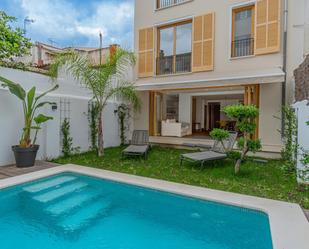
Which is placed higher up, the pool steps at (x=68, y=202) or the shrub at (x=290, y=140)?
the shrub at (x=290, y=140)

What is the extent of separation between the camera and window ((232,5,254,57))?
685 inches

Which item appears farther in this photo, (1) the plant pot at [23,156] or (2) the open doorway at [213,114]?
(2) the open doorway at [213,114]

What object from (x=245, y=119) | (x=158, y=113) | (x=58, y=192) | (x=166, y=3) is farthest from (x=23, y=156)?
(x=166, y=3)

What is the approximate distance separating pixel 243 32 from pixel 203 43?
312cm

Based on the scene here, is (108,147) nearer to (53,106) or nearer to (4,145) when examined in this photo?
(53,106)

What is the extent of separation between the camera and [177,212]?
8.60 metres

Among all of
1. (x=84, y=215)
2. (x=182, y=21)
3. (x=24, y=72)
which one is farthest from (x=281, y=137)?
(x=24, y=72)

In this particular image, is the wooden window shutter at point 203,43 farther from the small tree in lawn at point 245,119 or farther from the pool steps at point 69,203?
the pool steps at point 69,203

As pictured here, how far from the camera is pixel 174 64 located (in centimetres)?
2069

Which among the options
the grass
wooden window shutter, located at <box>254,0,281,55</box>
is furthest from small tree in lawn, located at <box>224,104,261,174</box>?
wooden window shutter, located at <box>254,0,281,55</box>

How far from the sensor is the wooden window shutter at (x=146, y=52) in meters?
21.3

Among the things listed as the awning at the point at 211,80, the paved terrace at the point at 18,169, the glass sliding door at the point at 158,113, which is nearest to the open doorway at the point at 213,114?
the glass sliding door at the point at 158,113

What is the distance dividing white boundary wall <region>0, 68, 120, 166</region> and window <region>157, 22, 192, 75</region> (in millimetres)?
6271

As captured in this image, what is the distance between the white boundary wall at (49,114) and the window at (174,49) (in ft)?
20.6
